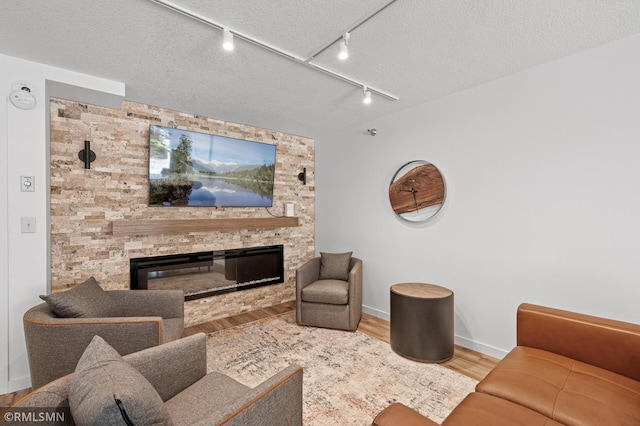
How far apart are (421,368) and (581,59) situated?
114 inches

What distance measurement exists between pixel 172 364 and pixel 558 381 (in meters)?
2.09

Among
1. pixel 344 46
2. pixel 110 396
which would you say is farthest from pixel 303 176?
pixel 110 396

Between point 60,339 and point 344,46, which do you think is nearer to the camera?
point 60,339

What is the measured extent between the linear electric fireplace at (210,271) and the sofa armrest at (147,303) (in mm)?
780

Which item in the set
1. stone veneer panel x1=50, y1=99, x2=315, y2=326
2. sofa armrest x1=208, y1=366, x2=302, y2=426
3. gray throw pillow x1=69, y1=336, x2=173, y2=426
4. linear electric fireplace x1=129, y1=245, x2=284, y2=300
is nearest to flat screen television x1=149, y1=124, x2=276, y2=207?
stone veneer panel x1=50, y1=99, x2=315, y2=326

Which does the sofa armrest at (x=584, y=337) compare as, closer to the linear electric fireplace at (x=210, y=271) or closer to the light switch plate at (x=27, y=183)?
the linear electric fireplace at (x=210, y=271)

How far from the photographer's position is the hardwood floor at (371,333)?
8.45ft

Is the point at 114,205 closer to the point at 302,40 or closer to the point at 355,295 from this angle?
the point at 302,40

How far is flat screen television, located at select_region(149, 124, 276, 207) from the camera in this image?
11.2 feet

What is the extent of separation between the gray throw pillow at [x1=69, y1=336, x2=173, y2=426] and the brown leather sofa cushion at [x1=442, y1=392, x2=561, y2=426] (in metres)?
1.22

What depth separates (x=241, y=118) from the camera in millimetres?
3881

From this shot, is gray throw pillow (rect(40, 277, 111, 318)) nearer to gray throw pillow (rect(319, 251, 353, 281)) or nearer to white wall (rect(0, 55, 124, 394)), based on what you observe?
white wall (rect(0, 55, 124, 394))

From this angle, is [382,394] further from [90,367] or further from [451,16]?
[451,16]

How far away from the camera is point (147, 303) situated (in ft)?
8.68
